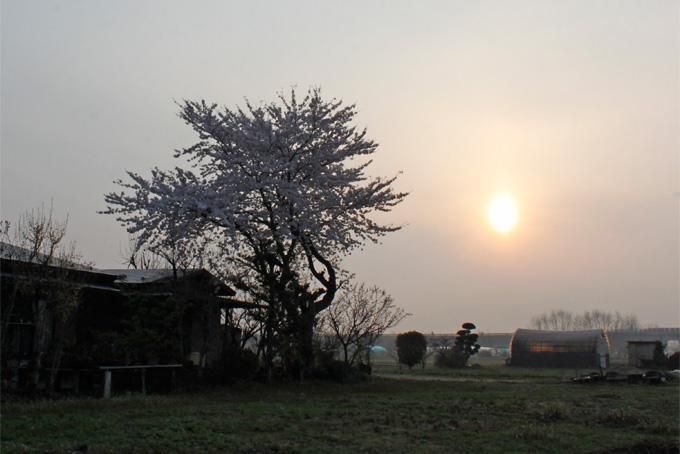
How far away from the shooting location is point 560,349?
4575 centimetres

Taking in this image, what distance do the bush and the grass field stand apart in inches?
Result: 882

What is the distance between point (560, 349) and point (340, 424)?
37.5 metres

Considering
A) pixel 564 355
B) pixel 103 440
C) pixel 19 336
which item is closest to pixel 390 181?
pixel 19 336

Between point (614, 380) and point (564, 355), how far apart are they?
22432 mm

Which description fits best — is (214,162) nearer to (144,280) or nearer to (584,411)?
(144,280)

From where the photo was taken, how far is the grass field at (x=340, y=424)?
932 centimetres

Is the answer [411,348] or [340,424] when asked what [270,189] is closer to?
[340,424]

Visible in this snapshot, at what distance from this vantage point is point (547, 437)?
34.1 feet

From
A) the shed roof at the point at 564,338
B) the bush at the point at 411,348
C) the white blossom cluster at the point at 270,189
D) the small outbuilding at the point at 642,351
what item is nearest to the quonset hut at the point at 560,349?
the shed roof at the point at 564,338

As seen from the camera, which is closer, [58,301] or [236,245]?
[58,301]

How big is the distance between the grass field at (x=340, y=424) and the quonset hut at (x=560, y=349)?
97.2ft

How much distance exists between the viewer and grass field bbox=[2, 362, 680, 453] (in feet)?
30.6

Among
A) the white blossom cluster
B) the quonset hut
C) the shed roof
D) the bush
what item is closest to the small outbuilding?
the quonset hut

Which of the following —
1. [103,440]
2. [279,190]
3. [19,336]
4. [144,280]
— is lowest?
[103,440]
